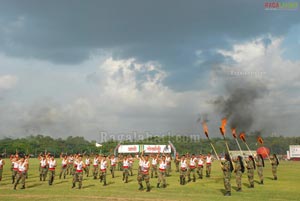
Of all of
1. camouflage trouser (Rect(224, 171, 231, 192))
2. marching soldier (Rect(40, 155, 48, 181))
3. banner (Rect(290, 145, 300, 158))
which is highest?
banner (Rect(290, 145, 300, 158))

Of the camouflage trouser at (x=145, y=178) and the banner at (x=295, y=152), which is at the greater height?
the banner at (x=295, y=152)

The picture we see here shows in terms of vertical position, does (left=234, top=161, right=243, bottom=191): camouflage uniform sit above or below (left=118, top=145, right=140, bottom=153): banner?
below

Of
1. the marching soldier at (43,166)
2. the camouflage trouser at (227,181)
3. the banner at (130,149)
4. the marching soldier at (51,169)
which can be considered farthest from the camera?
the banner at (130,149)

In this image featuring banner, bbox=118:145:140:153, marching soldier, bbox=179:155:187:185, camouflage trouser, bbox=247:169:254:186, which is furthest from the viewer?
banner, bbox=118:145:140:153

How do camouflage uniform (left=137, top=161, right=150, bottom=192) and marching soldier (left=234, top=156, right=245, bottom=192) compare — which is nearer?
marching soldier (left=234, top=156, right=245, bottom=192)

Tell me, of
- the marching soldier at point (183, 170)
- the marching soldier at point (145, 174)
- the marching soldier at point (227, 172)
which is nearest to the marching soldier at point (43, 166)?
the marching soldier at point (145, 174)

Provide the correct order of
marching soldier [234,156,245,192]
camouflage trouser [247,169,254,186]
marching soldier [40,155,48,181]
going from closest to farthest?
1. marching soldier [234,156,245,192]
2. camouflage trouser [247,169,254,186]
3. marching soldier [40,155,48,181]

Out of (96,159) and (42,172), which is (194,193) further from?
(42,172)

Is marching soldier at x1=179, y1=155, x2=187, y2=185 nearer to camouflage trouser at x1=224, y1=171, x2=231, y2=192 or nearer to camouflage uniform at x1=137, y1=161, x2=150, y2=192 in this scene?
camouflage uniform at x1=137, y1=161, x2=150, y2=192

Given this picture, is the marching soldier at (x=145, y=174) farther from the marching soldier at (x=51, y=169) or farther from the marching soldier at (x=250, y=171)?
the marching soldier at (x=51, y=169)

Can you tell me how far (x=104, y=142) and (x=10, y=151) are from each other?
35.5 meters

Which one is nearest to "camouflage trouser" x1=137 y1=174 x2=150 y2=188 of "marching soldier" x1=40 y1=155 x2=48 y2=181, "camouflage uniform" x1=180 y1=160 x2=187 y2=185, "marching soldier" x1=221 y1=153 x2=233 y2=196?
"camouflage uniform" x1=180 y1=160 x2=187 y2=185

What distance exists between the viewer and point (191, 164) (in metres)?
29.3

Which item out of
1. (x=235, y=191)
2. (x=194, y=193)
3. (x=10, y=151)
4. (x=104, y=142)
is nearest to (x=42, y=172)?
(x=194, y=193)
